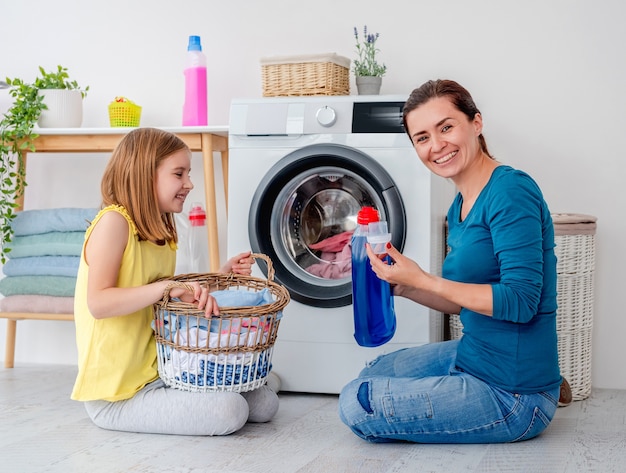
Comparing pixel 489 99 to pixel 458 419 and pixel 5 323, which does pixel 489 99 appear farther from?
pixel 5 323

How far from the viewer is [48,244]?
2.86 metres

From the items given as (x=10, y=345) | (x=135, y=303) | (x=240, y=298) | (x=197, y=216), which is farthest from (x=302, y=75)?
(x=10, y=345)

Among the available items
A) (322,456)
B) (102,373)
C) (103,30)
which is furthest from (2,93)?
(322,456)

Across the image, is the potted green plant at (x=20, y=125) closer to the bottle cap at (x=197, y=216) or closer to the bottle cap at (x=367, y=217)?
the bottle cap at (x=197, y=216)

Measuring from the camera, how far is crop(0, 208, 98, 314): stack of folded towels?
284 centimetres

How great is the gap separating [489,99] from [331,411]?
122 cm

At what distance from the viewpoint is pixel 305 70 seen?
2.58m

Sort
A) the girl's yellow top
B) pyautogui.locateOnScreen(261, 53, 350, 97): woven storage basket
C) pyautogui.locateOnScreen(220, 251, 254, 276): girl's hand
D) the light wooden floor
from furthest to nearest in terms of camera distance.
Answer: pyautogui.locateOnScreen(261, 53, 350, 97): woven storage basket, pyautogui.locateOnScreen(220, 251, 254, 276): girl's hand, the girl's yellow top, the light wooden floor

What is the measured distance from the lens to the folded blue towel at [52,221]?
285 centimetres

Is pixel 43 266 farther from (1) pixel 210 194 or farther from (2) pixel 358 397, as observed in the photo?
(2) pixel 358 397

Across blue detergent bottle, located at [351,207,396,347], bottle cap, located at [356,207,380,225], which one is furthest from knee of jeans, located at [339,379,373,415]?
bottle cap, located at [356,207,380,225]

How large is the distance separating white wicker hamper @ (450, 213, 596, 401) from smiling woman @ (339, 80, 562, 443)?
0.65 m

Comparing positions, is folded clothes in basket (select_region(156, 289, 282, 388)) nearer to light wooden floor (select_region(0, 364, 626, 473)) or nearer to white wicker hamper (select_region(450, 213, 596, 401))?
light wooden floor (select_region(0, 364, 626, 473))

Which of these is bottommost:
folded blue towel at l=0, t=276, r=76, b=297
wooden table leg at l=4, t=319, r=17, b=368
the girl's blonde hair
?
wooden table leg at l=4, t=319, r=17, b=368
